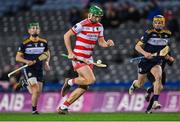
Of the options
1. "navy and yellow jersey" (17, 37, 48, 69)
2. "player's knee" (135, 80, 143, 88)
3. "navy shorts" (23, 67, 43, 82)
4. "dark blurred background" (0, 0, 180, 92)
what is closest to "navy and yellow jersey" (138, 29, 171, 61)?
"player's knee" (135, 80, 143, 88)

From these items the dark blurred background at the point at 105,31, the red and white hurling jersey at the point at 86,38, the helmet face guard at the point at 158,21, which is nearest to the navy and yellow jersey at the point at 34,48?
the red and white hurling jersey at the point at 86,38

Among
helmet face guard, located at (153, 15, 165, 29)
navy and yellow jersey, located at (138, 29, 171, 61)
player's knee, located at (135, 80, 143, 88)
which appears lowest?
player's knee, located at (135, 80, 143, 88)

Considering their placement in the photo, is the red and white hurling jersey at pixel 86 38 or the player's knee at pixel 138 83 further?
the player's knee at pixel 138 83

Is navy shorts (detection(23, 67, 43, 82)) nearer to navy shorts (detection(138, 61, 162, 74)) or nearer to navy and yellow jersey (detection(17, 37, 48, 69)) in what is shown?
navy and yellow jersey (detection(17, 37, 48, 69))

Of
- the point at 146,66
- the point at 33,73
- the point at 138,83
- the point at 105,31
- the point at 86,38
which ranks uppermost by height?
the point at 86,38

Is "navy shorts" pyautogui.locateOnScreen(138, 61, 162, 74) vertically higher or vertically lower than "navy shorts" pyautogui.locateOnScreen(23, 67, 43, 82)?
higher

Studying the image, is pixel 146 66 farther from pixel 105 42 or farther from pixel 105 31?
pixel 105 31

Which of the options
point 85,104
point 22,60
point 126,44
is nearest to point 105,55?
point 126,44

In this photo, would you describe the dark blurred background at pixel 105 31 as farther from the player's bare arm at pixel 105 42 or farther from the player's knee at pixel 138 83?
the player's bare arm at pixel 105 42

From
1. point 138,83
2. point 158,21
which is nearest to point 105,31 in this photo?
point 138,83

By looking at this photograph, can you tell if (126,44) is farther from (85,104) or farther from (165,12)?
(85,104)

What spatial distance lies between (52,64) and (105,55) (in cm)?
185

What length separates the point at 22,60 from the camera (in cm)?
1969

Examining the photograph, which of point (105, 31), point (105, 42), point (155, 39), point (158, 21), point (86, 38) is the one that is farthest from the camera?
point (105, 31)
